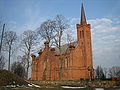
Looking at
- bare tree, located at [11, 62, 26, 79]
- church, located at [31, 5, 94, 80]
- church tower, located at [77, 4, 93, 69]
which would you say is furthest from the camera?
bare tree, located at [11, 62, 26, 79]

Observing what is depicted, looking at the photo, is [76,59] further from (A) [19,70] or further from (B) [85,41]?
(A) [19,70]

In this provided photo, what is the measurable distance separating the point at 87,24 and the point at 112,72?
69.1m

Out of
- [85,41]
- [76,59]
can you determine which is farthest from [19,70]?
[85,41]

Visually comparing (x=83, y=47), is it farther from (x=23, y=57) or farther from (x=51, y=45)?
(x=23, y=57)

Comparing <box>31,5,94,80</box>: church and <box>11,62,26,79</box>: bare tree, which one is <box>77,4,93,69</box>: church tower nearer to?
<box>31,5,94,80</box>: church

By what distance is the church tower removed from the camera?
39.7 meters

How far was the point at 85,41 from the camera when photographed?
1606 inches

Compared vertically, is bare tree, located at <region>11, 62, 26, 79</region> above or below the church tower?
below

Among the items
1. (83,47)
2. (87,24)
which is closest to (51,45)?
(83,47)

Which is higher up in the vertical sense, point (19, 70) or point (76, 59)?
point (76, 59)

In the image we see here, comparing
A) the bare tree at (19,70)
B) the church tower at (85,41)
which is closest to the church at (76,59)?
the church tower at (85,41)

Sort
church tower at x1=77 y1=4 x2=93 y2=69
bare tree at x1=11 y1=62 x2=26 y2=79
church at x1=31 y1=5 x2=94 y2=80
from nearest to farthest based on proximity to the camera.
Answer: church at x1=31 y1=5 x2=94 y2=80 → church tower at x1=77 y1=4 x2=93 y2=69 → bare tree at x1=11 y1=62 x2=26 y2=79

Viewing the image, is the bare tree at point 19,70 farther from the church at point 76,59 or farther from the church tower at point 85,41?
the church tower at point 85,41

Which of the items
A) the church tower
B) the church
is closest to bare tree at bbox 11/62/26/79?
the church
